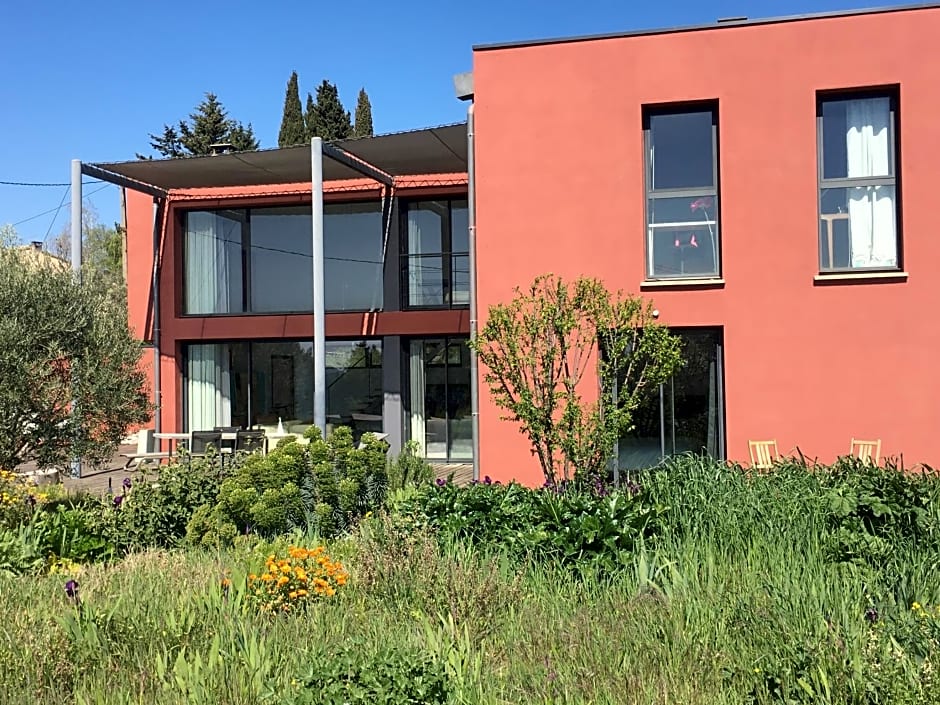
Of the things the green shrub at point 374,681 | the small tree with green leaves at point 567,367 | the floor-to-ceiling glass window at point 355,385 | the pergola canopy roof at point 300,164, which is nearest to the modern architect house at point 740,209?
the pergola canopy roof at point 300,164

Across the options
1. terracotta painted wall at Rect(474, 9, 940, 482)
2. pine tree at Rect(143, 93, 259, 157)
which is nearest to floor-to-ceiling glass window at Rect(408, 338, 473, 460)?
terracotta painted wall at Rect(474, 9, 940, 482)

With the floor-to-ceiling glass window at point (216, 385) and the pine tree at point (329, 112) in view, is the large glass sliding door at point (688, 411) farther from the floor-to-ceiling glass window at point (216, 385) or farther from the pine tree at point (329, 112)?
the pine tree at point (329, 112)

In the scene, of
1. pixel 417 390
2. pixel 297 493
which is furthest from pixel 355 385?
pixel 297 493

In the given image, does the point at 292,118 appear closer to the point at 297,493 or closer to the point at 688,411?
the point at 688,411

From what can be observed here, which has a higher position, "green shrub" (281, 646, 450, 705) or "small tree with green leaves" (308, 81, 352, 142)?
"small tree with green leaves" (308, 81, 352, 142)

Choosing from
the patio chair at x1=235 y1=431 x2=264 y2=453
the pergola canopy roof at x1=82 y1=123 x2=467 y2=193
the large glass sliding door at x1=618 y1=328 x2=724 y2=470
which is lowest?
the patio chair at x1=235 y1=431 x2=264 y2=453

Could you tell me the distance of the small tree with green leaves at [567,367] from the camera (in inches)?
299

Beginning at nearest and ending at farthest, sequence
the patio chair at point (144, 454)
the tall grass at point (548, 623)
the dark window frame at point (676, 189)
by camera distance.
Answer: the tall grass at point (548, 623) → the dark window frame at point (676, 189) → the patio chair at point (144, 454)

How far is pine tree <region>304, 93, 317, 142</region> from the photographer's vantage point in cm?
3444

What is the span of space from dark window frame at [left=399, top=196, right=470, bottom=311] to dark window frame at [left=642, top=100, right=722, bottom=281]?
5.15m

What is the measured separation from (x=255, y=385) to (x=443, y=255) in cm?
453

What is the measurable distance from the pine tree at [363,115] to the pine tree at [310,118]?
1890 mm

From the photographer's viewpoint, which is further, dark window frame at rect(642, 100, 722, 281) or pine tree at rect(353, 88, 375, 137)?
pine tree at rect(353, 88, 375, 137)

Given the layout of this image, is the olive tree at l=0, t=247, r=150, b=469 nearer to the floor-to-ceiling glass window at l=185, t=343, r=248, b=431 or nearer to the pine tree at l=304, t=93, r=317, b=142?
the floor-to-ceiling glass window at l=185, t=343, r=248, b=431
